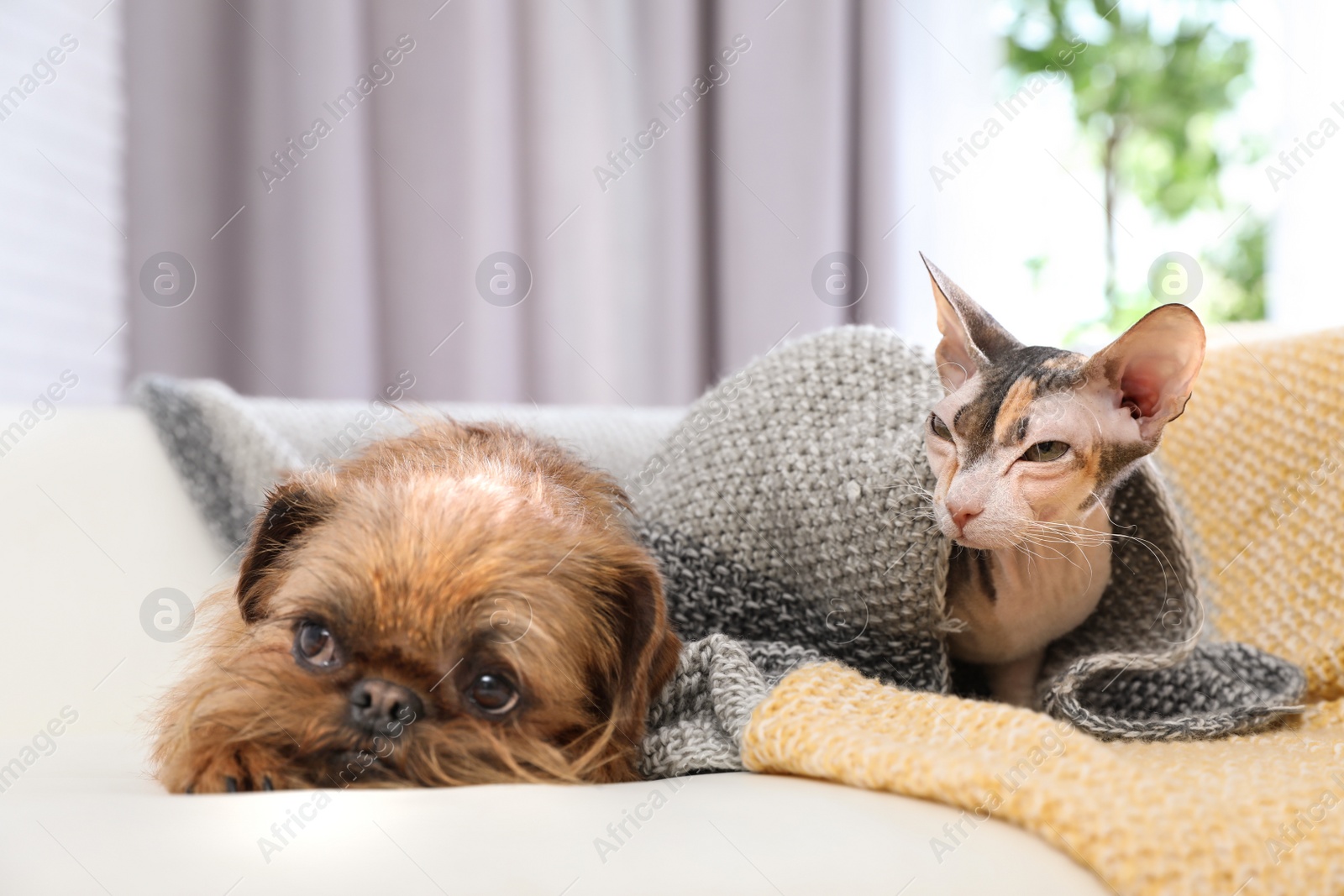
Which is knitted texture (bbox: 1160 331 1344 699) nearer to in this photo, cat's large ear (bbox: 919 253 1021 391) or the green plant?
cat's large ear (bbox: 919 253 1021 391)

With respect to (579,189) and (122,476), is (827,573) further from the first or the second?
(579,189)

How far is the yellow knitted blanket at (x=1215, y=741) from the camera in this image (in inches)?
32.9

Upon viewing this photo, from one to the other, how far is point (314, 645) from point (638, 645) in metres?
0.36

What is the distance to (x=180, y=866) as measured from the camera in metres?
0.82

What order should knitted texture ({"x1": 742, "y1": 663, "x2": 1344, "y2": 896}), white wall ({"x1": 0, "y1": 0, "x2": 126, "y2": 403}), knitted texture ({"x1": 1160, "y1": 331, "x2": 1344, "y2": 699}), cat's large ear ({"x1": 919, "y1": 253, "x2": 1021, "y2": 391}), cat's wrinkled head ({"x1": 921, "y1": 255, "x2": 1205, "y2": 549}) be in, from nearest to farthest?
knitted texture ({"x1": 742, "y1": 663, "x2": 1344, "y2": 896}), cat's wrinkled head ({"x1": 921, "y1": 255, "x2": 1205, "y2": 549}), cat's large ear ({"x1": 919, "y1": 253, "x2": 1021, "y2": 391}), knitted texture ({"x1": 1160, "y1": 331, "x2": 1344, "y2": 699}), white wall ({"x1": 0, "y1": 0, "x2": 126, "y2": 403})

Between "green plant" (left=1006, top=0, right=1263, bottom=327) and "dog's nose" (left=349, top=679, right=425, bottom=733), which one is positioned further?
"green plant" (left=1006, top=0, right=1263, bottom=327)

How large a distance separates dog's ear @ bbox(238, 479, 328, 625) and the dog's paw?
0.73 ft

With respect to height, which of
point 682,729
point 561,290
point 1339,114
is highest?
point 1339,114

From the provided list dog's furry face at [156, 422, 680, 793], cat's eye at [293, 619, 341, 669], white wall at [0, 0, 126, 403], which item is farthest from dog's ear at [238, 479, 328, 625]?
white wall at [0, 0, 126, 403]

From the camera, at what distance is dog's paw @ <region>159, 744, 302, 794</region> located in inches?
38.1

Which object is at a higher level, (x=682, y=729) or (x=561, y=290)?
(x=561, y=290)

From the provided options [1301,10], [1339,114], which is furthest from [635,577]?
[1301,10]

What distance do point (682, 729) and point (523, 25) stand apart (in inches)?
104

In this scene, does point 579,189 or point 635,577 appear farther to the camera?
point 579,189
